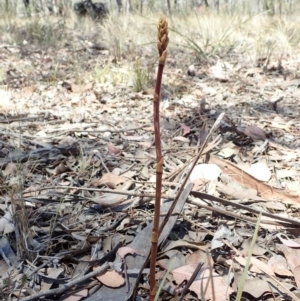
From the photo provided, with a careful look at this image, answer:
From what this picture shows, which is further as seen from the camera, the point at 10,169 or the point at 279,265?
the point at 10,169

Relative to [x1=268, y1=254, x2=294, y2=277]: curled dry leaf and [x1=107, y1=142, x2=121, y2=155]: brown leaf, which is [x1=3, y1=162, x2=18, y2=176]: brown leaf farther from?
[x1=268, y1=254, x2=294, y2=277]: curled dry leaf

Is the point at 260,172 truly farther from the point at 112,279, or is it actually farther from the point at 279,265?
the point at 112,279

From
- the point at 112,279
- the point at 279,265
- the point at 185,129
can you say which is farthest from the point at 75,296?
the point at 185,129

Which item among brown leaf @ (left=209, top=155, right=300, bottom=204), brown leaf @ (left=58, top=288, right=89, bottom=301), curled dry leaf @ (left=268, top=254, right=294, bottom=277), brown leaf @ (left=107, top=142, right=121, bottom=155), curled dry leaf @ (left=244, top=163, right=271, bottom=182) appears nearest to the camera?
brown leaf @ (left=58, top=288, right=89, bottom=301)

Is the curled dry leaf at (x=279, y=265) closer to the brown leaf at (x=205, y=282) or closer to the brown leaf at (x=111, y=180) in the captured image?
the brown leaf at (x=205, y=282)

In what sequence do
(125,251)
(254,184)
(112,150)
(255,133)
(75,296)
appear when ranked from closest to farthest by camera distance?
(75,296) → (125,251) → (254,184) → (112,150) → (255,133)

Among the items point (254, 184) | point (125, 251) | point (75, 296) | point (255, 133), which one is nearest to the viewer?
point (75, 296)

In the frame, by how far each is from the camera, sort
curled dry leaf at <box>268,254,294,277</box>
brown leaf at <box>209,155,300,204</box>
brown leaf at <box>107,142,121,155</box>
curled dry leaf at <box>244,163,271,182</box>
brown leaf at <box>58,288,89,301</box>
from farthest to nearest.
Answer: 1. brown leaf at <box>107,142,121,155</box>
2. curled dry leaf at <box>244,163,271,182</box>
3. brown leaf at <box>209,155,300,204</box>
4. curled dry leaf at <box>268,254,294,277</box>
5. brown leaf at <box>58,288,89,301</box>

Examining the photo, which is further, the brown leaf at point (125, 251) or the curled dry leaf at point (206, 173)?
the curled dry leaf at point (206, 173)

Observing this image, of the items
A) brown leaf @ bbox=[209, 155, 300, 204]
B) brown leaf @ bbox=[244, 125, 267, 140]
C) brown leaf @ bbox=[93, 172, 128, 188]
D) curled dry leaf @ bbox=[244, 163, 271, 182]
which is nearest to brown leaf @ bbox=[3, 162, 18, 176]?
brown leaf @ bbox=[93, 172, 128, 188]

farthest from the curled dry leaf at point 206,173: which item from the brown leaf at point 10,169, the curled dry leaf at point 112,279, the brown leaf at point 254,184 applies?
the brown leaf at point 10,169

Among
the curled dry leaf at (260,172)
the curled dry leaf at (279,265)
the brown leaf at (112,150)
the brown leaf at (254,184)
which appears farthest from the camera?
the brown leaf at (112,150)
